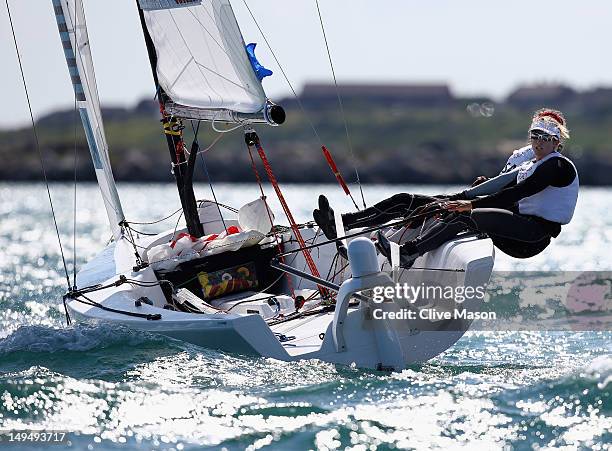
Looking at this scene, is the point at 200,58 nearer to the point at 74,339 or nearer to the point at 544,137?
the point at 74,339

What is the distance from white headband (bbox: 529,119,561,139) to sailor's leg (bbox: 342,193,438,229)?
0.93 m

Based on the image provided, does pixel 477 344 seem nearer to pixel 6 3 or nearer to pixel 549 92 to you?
pixel 6 3

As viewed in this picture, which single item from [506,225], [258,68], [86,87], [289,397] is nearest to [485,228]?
[506,225]

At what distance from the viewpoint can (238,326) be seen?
7.03 m

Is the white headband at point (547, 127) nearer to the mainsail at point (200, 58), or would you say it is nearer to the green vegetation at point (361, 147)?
the mainsail at point (200, 58)

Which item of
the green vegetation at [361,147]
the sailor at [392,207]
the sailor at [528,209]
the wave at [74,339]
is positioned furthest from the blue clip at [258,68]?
the green vegetation at [361,147]

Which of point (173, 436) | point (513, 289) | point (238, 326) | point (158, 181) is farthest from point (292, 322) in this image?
point (158, 181)

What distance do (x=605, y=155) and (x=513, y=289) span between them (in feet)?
154

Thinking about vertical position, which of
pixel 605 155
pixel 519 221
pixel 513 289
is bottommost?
pixel 605 155

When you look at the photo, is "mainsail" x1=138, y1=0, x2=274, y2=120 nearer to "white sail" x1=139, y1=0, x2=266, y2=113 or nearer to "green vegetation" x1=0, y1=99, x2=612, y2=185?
"white sail" x1=139, y1=0, x2=266, y2=113

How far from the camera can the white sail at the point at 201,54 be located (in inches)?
356

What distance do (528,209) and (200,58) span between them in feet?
10.4

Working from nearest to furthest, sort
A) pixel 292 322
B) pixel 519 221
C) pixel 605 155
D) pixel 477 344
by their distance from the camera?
pixel 519 221 → pixel 292 322 → pixel 477 344 → pixel 605 155

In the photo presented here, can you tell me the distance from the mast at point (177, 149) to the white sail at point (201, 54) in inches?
3.3
